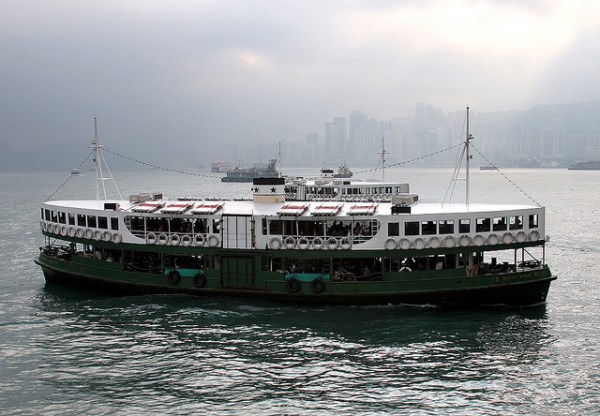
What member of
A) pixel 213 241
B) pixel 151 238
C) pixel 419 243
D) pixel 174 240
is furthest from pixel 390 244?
pixel 151 238

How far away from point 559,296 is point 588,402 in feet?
44.8

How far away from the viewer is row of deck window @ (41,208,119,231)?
1157 inches

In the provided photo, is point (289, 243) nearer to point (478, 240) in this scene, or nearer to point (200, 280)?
point (200, 280)

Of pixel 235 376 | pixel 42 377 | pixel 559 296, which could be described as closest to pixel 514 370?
pixel 235 376

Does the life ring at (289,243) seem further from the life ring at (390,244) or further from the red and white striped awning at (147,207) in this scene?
the red and white striped awning at (147,207)

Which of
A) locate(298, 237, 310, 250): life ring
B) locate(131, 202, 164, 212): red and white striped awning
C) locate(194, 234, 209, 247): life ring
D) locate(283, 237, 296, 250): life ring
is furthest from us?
locate(131, 202, 164, 212): red and white striped awning

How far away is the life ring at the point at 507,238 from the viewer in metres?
26.7

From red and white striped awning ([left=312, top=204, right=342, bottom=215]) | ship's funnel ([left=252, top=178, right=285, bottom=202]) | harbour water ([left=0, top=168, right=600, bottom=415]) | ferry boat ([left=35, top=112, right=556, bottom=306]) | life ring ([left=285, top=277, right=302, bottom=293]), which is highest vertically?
ship's funnel ([left=252, top=178, right=285, bottom=202])

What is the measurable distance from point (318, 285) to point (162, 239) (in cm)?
743

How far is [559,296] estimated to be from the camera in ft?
99.2

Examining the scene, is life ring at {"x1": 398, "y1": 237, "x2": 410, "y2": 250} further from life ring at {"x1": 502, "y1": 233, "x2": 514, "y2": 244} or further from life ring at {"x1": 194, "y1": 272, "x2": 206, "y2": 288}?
life ring at {"x1": 194, "y1": 272, "x2": 206, "y2": 288}

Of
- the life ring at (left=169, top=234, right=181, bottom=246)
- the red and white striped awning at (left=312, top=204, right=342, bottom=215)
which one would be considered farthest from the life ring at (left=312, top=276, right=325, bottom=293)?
the life ring at (left=169, top=234, right=181, bottom=246)

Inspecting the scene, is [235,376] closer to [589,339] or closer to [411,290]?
[411,290]

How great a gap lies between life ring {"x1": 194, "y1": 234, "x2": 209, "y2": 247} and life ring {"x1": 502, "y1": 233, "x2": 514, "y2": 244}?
42.5ft
